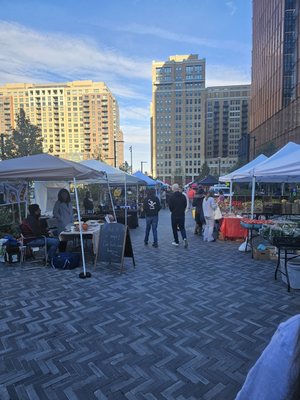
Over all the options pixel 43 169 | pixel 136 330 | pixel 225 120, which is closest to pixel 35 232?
pixel 43 169

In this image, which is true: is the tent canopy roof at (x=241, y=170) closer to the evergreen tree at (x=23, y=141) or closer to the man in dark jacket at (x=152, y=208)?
the man in dark jacket at (x=152, y=208)

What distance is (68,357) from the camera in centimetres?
285

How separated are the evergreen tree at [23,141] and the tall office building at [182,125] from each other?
306 ft

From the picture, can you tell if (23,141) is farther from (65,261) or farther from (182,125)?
(182,125)

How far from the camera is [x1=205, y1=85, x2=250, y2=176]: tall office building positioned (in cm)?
12538

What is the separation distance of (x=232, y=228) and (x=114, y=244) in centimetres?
499

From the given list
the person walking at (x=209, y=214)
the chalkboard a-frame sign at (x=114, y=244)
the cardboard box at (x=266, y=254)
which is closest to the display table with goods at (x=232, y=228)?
the person walking at (x=209, y=214)

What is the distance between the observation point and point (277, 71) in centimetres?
4441

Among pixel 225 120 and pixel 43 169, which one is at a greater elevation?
pixel 225 120

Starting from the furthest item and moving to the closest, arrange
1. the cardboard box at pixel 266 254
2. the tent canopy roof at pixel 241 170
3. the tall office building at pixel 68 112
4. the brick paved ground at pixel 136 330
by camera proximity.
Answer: the tall office building at pixel 68 112 → the tent canopy roof at pixel 241 170 → the cardboard box at pixel 266 254 → the brick paved ground at pixel 136 330

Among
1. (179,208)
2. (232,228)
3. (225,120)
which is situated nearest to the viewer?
(179,208)

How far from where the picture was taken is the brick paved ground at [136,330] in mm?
2462

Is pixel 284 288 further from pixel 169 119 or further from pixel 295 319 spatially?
pixel 169 119

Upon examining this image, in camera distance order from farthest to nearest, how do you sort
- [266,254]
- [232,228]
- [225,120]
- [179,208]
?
[225,120]
[232,228]
[179,208]
[266,254]
